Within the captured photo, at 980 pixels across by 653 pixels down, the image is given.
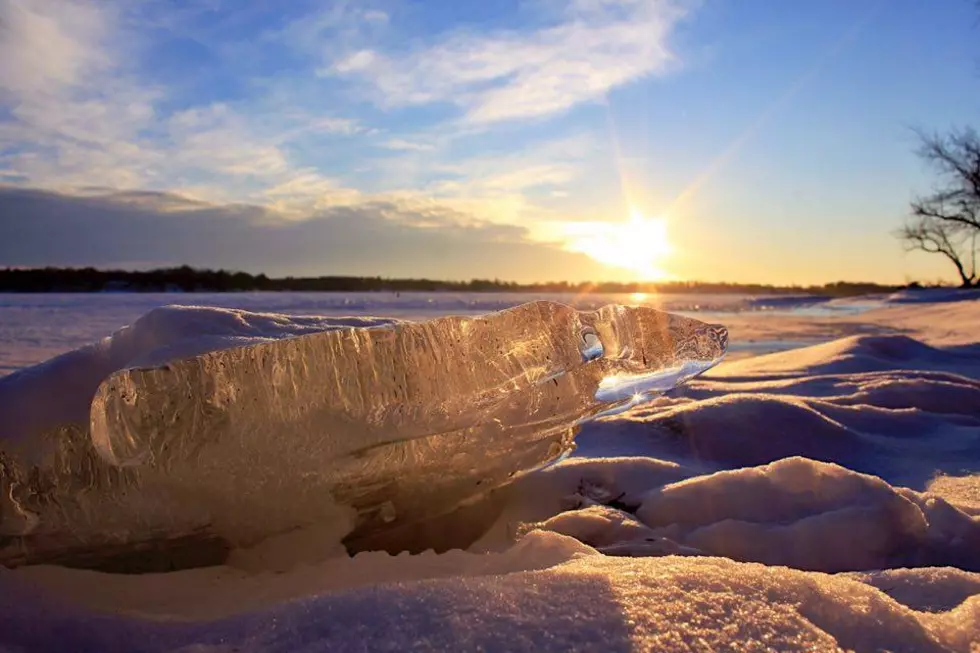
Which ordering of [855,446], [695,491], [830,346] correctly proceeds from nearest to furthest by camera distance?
[695,491] < [855,446] < [830,346]

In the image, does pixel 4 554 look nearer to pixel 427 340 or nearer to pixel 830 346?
pixel 427 340

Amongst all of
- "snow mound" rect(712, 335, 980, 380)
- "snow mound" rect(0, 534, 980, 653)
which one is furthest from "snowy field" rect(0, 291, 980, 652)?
"snow mound" rect(712, 335, 980, 380)

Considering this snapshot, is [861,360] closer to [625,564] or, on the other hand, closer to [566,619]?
[625,564]

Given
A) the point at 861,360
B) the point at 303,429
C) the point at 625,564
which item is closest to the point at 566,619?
the point at 625,564

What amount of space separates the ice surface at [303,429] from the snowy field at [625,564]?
0.05 m

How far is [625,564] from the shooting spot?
1.04m

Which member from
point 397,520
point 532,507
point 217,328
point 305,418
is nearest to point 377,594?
point 305,418

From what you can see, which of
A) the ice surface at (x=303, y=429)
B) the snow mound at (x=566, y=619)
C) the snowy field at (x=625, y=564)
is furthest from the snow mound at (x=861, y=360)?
the snow mound at (x=566, y=619)

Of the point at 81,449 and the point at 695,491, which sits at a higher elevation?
the point at 81,449

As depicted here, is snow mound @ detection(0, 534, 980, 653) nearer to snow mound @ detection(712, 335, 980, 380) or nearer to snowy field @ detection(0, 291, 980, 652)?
snowy field @ detection(0, 291, 980, 652)

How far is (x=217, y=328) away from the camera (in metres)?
1.13

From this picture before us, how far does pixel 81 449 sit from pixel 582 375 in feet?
3.20

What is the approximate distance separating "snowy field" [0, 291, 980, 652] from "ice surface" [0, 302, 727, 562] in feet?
0.17

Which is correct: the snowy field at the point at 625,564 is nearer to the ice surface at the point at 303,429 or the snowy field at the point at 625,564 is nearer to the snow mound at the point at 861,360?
the ice surface at the point at 303,429
